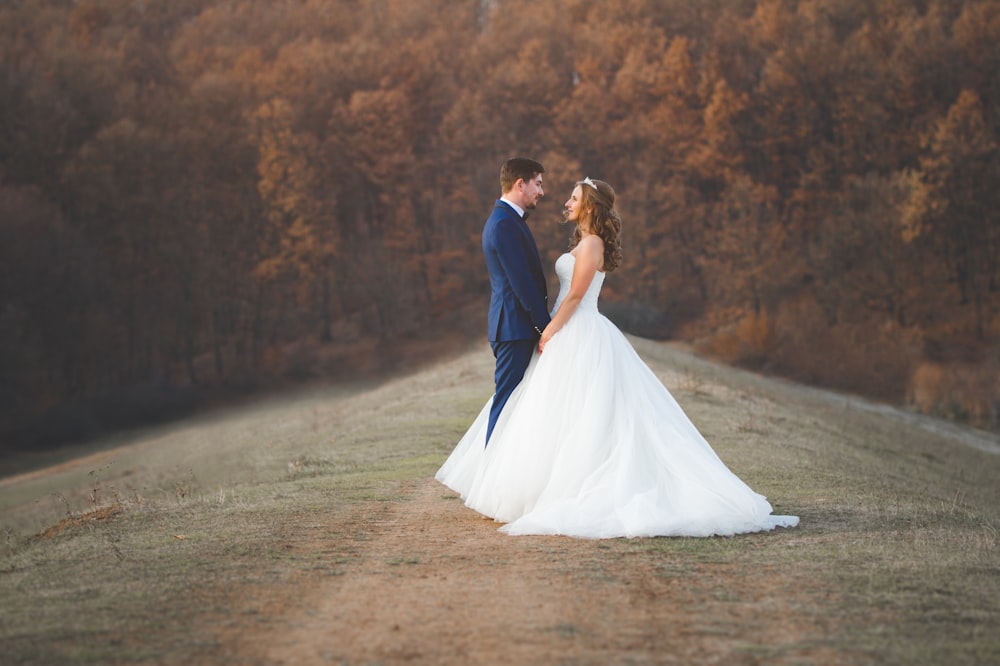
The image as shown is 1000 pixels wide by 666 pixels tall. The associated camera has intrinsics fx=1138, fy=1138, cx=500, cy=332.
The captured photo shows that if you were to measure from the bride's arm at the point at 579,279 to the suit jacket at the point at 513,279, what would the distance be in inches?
5.6

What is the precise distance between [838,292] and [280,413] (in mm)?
24587

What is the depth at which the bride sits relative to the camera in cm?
836

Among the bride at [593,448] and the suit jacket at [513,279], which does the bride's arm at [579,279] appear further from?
the suit jacket at [513,279]

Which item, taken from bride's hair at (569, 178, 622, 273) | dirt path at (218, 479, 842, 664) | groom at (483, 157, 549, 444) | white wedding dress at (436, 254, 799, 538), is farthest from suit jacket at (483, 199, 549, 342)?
dirt path at (218, 479, 842, 664)

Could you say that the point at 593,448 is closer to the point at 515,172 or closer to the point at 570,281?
the point at 570,281

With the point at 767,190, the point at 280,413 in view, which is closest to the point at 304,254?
the point at 280,413

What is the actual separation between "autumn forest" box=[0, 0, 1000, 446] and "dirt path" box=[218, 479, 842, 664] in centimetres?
3128

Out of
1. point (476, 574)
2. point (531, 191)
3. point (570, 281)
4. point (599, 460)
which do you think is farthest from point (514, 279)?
point (476, 574)

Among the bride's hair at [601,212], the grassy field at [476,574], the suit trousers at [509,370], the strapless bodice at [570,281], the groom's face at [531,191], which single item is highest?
the groom's face at [531,191]

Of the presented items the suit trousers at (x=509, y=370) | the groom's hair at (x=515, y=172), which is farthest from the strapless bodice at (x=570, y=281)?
the groom's hair at (x=515, y=172)

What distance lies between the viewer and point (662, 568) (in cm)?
724

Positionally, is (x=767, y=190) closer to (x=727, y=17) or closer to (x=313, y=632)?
(x=727, y=17)

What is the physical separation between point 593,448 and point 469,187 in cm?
4994

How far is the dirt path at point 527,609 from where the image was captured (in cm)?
544
